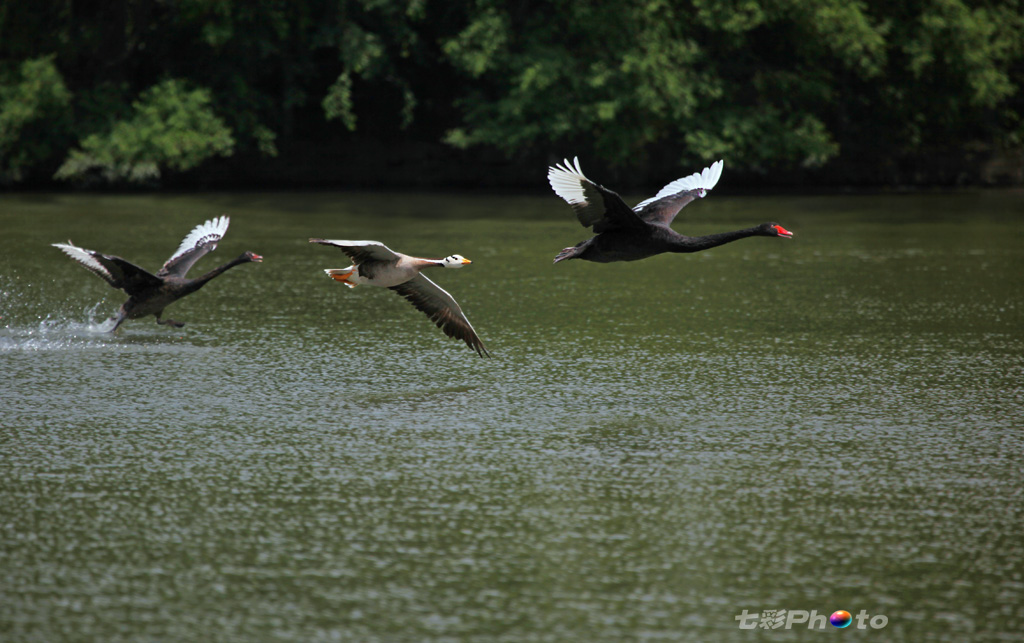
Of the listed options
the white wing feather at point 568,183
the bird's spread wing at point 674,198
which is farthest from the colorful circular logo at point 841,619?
the bird's spread wing at point 674,198

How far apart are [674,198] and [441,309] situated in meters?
1.73

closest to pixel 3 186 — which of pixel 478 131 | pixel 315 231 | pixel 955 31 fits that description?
pixel 478 131

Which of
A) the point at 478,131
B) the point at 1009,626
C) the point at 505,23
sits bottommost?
the point at 1009,626

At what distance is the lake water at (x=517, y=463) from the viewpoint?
366 cm

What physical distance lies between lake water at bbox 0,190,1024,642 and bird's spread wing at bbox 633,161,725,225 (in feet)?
2.89

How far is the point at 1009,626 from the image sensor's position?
3.52m

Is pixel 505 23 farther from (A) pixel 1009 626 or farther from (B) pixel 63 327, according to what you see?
(A) pixel 1009 626

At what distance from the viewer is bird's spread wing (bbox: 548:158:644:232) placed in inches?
252

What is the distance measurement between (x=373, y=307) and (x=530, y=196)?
12534 mm

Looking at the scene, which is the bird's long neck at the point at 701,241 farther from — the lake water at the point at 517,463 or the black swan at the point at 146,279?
the black swan at the point at 146,279

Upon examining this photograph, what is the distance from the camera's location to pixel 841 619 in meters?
3.56

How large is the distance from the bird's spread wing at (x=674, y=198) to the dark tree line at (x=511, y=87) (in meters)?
13.4

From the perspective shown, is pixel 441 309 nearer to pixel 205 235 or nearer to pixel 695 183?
pixel 695 183

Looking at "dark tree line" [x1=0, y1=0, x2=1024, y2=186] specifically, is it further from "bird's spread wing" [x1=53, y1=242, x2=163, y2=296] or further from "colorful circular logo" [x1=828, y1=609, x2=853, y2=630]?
"colorful circular logo" [x1=828, y1=609, x2=853, y2=630]
